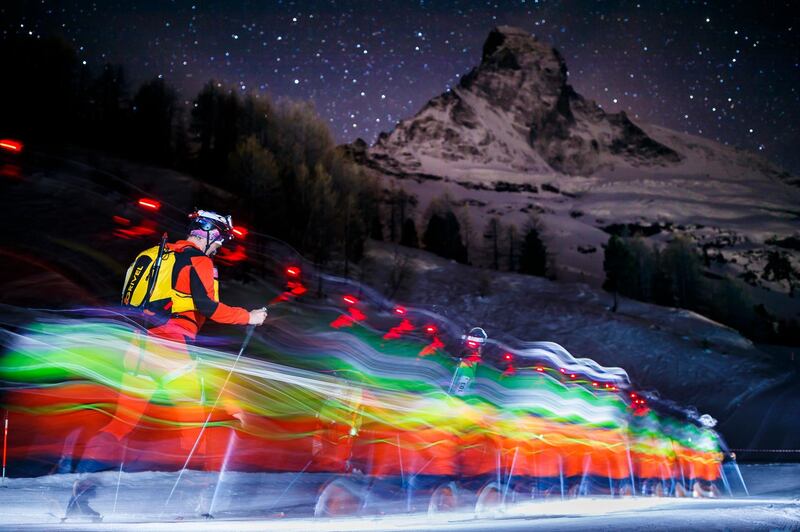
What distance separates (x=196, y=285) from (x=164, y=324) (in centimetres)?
41

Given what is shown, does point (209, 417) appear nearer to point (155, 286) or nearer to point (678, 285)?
point (155, 286)

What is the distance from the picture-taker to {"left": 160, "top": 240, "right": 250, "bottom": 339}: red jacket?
15.3 feet

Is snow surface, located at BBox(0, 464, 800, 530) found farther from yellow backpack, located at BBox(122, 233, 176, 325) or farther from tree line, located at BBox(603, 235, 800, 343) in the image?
tree line, located at BBox(603, 235, 800, 343)

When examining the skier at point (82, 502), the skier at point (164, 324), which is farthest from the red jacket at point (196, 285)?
the skier at point (82, 502)

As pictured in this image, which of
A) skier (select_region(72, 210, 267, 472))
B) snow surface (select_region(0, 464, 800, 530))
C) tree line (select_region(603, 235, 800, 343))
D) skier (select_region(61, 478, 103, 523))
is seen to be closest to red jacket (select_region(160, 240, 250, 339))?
skier (select_region(72, 210, 267, 472))

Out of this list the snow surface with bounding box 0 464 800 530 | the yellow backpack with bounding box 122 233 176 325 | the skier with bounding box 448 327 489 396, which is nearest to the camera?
the snow surface with bounding box 0 464 800 530

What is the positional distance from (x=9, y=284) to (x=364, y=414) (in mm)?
19389

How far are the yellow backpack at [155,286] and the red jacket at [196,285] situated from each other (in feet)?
0.17

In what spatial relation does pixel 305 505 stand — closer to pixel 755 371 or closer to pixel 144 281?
pixel 144 281

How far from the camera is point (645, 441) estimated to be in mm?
15992

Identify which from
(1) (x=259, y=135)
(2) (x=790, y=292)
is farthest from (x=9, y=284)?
(2) (x=790, y=292)

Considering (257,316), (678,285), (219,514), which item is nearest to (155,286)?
(257,316)

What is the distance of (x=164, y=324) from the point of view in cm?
466

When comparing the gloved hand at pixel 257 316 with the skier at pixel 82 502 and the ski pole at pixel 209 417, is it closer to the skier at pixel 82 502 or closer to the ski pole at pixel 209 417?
the ski pole at pixel 209 417
